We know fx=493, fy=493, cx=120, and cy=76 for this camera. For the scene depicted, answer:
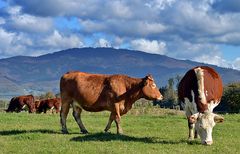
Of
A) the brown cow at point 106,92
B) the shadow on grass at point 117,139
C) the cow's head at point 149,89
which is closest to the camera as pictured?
the shadow on grass at point 117,139

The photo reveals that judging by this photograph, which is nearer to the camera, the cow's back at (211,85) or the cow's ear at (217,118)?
the cow's ear at (217,118)

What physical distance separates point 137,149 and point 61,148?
2.43 meters

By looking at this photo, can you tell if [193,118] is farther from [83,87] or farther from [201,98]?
[83,87]

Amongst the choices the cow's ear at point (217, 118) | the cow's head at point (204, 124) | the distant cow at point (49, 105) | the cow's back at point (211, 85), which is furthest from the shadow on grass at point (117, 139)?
the distant cow at point (49, 105)

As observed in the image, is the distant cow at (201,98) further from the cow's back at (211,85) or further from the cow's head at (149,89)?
the cow's head at (149,89)

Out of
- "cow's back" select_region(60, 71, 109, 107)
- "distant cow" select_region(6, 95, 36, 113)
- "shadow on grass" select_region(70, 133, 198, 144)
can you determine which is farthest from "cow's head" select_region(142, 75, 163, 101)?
"distant cow" select_region(6, 95, 36, 113)

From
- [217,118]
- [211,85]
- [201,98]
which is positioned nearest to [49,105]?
[211,85]

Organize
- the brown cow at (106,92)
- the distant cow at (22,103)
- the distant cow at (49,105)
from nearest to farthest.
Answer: the brown cow at (106,92) < the distant cow at (22,103) < the distant cow at (49,105)

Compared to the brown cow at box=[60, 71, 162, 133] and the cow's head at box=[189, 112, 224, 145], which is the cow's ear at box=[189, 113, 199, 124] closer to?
the cow's head at box=[189, 112, 224, 145]

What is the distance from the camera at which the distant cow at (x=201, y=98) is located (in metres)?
16.5

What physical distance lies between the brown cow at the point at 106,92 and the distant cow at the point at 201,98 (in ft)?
6.35

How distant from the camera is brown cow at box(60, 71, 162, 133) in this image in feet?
66.2

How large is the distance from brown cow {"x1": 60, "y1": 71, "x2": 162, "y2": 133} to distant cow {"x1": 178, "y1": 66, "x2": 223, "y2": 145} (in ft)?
6.35

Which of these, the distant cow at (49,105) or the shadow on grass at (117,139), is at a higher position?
the distant cow at (49,105)
